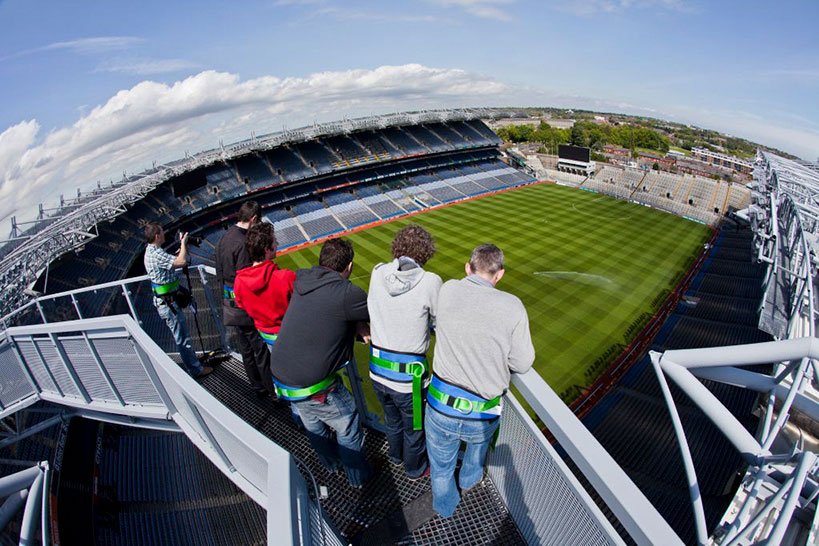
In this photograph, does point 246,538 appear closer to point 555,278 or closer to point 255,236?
point 255,236

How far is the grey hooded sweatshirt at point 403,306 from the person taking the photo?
2887 millimetres

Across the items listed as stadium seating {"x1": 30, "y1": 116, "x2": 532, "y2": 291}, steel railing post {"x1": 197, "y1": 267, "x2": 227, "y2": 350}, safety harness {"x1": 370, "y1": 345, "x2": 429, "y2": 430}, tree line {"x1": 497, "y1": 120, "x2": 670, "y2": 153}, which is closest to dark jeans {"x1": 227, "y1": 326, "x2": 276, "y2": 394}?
steel railing post {"x1": 197, "y1": 267, "x2": 227, "y2": 350}

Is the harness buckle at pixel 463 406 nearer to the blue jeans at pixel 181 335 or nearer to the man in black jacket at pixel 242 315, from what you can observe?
the man in black jacket at pixel 242 315

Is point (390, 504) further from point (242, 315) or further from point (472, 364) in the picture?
point (242, 315)

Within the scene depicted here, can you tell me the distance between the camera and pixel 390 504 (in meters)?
3.21

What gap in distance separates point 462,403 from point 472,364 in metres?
0.35

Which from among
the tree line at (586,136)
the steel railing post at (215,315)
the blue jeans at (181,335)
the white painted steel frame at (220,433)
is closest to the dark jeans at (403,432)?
the white painted steel frame at (220,433)

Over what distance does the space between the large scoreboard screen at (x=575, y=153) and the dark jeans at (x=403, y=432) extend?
183 feet

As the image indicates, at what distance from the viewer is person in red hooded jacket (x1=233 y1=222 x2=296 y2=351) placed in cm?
373

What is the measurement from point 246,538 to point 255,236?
3058 millimetres

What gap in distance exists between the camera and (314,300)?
3.05 meters

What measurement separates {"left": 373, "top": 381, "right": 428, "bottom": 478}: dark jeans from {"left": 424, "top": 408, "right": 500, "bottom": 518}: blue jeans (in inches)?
9.3

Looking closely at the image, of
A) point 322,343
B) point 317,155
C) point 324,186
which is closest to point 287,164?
point 317,155

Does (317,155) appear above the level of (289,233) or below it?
above
